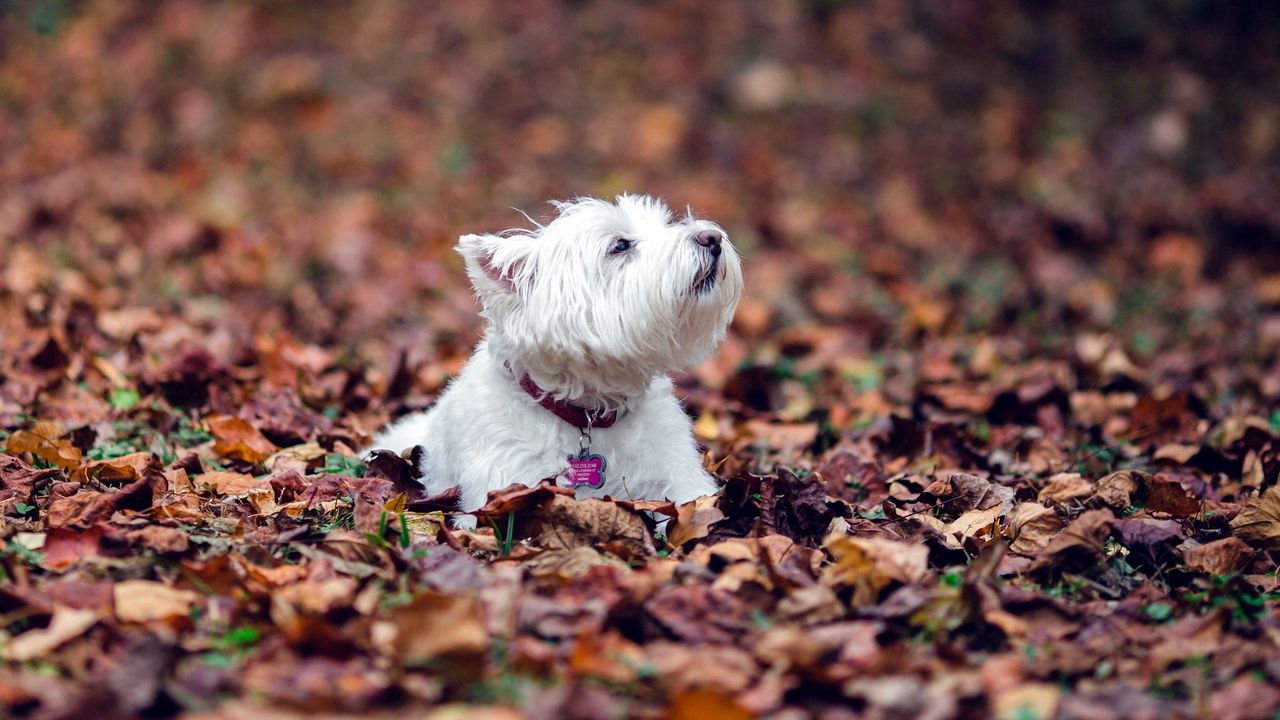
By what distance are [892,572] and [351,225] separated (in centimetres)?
743

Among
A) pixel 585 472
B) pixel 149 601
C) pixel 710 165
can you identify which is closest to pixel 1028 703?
pixel 585 472

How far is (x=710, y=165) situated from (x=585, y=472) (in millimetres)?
7623

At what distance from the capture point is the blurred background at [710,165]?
7.67 meters

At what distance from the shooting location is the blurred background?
7.67 meters

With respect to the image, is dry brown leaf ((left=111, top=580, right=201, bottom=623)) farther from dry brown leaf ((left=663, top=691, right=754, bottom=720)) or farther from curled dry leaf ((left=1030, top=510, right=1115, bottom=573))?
curled dry leaf ((left=1030, top=510, right=1115, bottom=573))

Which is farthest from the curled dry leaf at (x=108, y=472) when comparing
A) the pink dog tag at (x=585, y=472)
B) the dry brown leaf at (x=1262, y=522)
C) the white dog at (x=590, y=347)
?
the dry brown leaf at (x=1262, y=522)

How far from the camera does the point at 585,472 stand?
4.06 m

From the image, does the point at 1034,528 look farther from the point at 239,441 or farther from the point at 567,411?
the point at 239,441

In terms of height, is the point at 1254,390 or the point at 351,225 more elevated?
the point at 351,225

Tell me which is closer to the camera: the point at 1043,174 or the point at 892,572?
the point at 892,572

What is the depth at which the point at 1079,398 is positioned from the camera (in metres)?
5.99

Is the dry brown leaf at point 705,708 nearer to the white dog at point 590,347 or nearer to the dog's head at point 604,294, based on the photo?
the white dog at point 590,347

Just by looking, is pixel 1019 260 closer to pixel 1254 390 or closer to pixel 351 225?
pixel 1254 390

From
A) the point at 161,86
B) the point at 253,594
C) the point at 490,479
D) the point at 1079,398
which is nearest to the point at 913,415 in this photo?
the point at 1079,398
